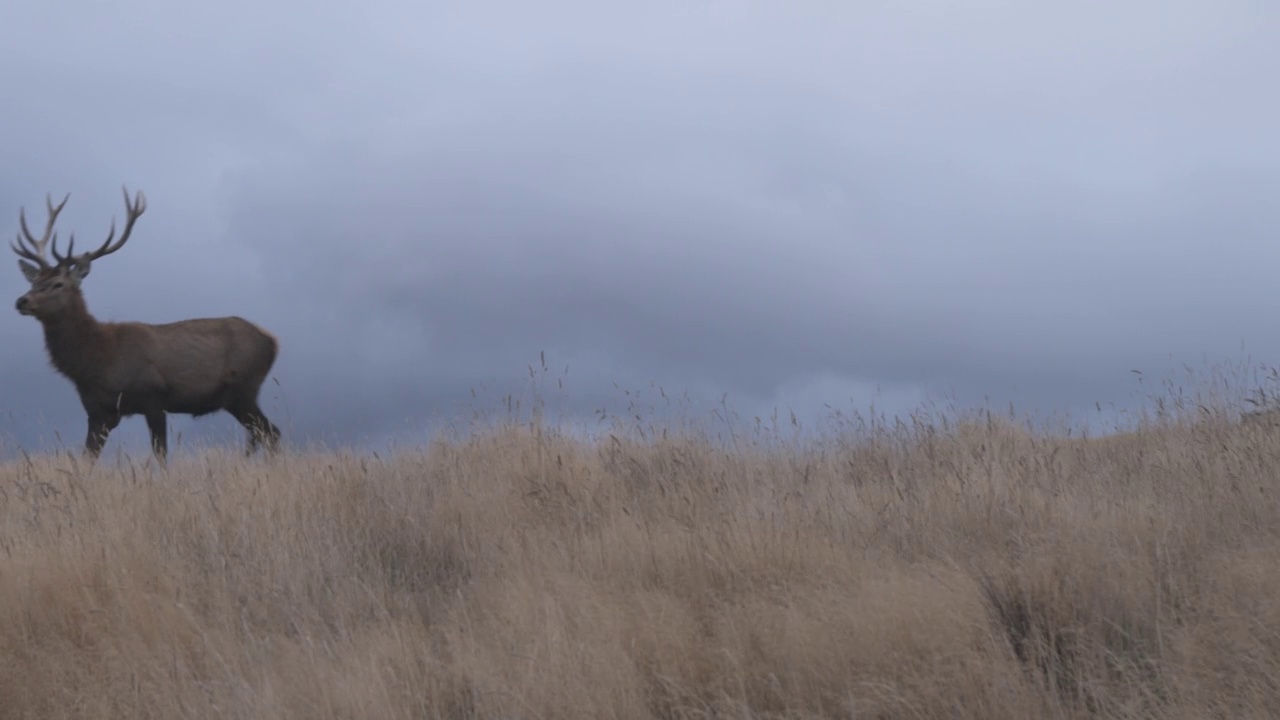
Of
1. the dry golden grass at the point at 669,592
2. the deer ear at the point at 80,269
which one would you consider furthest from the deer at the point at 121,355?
the dry golden grass at the point at 669,592

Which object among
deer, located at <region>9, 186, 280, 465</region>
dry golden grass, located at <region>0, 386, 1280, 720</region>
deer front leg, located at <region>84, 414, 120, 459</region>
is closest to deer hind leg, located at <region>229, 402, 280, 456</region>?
deer, located at <region>9, 186, 280, 465</region>

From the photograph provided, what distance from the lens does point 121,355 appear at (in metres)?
11.0

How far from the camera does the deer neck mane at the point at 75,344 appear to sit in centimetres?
1086

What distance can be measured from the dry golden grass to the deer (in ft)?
13.8

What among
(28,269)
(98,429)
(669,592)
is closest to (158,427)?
(98,429)

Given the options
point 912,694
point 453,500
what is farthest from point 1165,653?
point 453,500

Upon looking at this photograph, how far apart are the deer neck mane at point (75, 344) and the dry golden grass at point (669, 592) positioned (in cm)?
433

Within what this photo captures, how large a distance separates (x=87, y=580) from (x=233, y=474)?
2.34 m

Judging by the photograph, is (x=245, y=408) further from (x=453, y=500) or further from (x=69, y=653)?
(x=69, y=653)

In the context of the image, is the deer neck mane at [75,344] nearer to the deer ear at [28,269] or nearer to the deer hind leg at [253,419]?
the deer ear at [28,269]

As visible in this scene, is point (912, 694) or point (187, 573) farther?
point (187, 573)

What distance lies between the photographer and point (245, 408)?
1212cm

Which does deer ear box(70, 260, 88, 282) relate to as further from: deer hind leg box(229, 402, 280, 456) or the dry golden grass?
the dry golden grass

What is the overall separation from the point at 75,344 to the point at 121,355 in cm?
44
